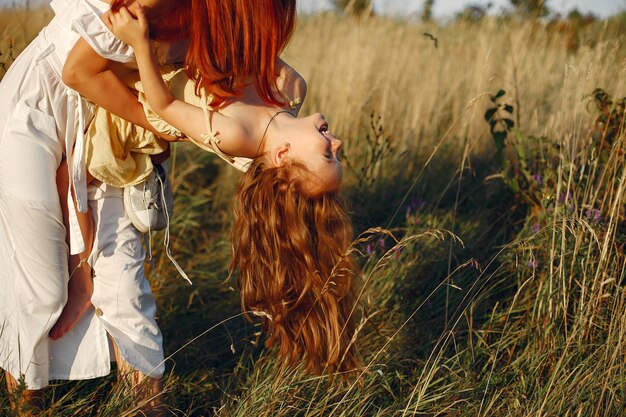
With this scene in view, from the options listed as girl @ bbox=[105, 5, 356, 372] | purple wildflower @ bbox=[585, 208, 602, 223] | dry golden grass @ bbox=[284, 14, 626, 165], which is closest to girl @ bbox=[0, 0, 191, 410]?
girl @ bbox=[105, 5, 356, 372]

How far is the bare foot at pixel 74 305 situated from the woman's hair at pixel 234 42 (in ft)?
2.70

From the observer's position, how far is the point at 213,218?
4309 millimetres

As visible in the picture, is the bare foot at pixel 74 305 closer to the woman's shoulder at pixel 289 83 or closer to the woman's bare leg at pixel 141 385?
the woman's bare leg at pixel 141 385

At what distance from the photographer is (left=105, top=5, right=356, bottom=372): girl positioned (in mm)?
2090

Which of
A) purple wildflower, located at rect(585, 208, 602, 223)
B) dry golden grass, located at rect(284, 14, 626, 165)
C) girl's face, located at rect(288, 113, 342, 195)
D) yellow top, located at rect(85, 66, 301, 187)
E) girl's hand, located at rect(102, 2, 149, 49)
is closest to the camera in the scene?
girl's hand, located at rect(102, 2, 149, 49)

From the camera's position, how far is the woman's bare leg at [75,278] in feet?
7.51

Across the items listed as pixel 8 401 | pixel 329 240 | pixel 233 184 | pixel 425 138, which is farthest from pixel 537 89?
pixel 8 401

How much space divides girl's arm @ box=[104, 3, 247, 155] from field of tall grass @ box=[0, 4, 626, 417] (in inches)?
21.7

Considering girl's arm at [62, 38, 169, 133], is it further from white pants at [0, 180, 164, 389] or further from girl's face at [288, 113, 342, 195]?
girl's face at [288, 113, 342, 195]

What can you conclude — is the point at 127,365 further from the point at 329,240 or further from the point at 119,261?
the point at 329,240

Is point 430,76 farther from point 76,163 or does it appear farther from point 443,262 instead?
point 76,163

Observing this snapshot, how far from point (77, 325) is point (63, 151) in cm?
61

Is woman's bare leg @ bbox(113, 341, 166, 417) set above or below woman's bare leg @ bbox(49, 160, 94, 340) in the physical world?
below

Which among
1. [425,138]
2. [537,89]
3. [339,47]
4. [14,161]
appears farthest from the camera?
[339,47]
